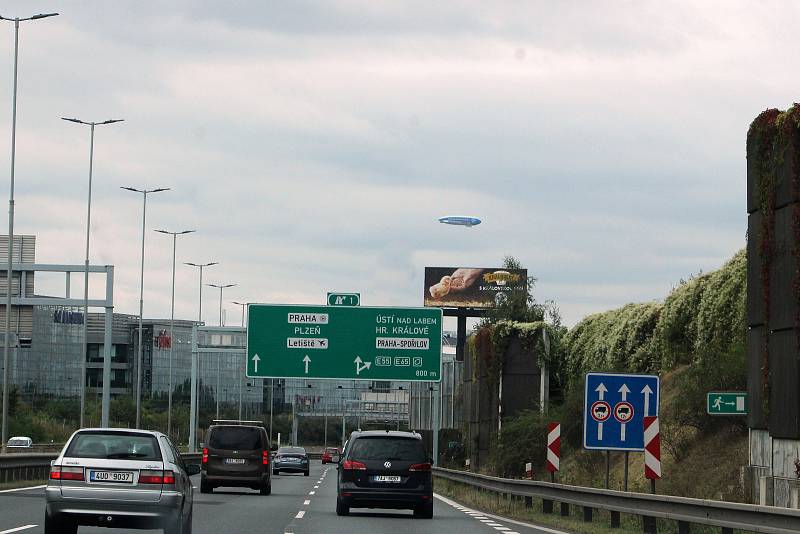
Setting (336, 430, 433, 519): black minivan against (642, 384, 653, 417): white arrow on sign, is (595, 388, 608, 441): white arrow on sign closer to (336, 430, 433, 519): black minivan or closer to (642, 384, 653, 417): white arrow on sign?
(642, 384, 653, 417): white arrow on sign

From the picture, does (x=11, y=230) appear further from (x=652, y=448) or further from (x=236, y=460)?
(x=652, y=448)

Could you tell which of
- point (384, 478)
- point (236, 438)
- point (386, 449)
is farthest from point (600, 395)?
point (236, 438)

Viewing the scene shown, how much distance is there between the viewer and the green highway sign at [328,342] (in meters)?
51.5

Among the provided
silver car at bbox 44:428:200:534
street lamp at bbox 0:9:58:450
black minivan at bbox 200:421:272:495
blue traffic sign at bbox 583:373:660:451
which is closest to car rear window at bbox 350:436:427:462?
blue traffic sign at bbox 583:373:660:451

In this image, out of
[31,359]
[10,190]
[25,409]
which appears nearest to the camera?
[10,190]

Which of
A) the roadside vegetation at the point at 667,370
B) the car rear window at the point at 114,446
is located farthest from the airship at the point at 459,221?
the car rear window at the point at 114,446

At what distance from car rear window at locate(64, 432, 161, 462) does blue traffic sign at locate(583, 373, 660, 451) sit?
8.41 meters

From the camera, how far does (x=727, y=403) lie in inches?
905

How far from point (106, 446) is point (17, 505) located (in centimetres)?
926

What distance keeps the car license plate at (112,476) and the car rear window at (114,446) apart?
0.69 ft

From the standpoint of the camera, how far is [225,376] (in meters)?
167

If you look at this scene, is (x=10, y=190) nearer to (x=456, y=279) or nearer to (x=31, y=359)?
(x=456, y=279)

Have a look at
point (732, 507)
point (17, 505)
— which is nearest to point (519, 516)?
point (17, 505)

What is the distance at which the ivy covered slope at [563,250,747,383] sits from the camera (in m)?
37.4
